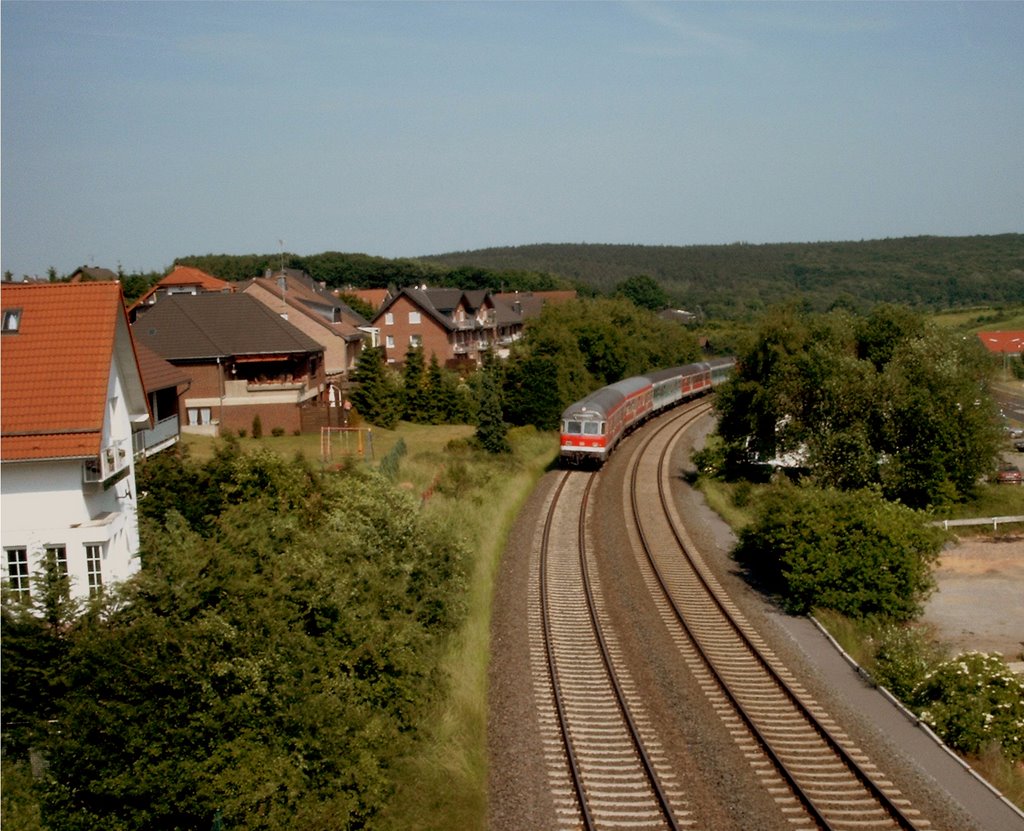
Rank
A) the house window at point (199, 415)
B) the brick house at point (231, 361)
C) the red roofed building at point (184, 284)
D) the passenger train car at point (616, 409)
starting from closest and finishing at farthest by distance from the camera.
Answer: the passenger train car at point (616, 409)
the brick house at point (231, 361)
the house window at point (199, 415)
the red roofed building at point (184, 284)

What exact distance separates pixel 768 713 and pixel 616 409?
26089 millimetres

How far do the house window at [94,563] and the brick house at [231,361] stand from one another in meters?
23.0

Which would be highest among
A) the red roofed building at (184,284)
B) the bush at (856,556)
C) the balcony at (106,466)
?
the red roofed building at (184,284)

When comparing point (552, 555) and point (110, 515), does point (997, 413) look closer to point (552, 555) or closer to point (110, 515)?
point (552, 555)

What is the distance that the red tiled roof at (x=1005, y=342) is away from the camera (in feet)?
314

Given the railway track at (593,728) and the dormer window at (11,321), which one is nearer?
the railway track at (593,728)

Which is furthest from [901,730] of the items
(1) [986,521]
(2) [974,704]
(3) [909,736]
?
(1) [986,521]

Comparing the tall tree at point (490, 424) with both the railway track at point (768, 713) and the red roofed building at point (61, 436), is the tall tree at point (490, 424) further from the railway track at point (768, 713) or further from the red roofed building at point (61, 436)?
the red roofed building at point (61, 436)

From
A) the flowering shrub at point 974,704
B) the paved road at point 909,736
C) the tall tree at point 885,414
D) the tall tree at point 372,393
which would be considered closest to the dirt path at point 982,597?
the tall tree at point 885,414

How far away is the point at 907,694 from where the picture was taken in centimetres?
1631

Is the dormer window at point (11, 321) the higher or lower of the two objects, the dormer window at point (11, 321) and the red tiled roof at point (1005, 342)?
the higher

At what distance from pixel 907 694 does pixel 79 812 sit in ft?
42.9

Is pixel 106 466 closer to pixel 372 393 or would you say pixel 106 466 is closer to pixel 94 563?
pixel 94 563

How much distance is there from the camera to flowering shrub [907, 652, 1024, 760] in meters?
14.9
